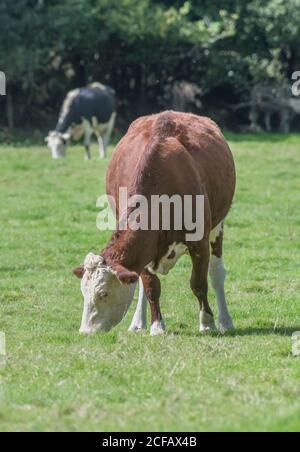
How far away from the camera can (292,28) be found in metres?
30.8

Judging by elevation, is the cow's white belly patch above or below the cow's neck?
below

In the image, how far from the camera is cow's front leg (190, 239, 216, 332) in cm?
927

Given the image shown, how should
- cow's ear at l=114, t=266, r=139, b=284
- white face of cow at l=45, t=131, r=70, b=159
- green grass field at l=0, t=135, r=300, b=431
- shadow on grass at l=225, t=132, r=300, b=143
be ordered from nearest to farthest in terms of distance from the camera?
1. green grass field at l=0, t=135, r=300, b=431
2. cow's ear at l=114, t=266, r=139, b=284
3. white face of cow at l=45, t=131, r=70, b=159
4. shadow on grass at l=225, t=132, r=300, b=143

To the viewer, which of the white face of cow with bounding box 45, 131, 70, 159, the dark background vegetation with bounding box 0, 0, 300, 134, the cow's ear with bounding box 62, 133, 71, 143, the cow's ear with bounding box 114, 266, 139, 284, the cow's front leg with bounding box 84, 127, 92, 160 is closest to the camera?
the cow's ear with bounding box 114, 266, 139, 284

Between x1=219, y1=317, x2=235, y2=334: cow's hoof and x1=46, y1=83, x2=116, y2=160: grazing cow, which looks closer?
x1=219, y1=317, x2=235, y2=334: cow's hoof

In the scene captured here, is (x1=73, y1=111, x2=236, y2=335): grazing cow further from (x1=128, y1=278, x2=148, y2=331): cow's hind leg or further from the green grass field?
the green grass field

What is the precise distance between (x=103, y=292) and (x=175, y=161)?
136 cm

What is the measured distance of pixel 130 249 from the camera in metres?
8.64

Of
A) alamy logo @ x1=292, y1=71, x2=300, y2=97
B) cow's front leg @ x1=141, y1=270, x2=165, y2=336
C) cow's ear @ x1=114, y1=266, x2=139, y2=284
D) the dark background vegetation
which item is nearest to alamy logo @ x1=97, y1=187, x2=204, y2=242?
cow's ear @ x1=114, y1=266, x2=139, y2=284

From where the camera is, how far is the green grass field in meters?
6.54

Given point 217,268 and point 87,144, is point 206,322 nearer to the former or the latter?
point 217,268

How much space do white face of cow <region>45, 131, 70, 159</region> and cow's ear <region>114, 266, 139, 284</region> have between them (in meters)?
15.9

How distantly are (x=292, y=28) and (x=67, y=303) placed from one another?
21.4m

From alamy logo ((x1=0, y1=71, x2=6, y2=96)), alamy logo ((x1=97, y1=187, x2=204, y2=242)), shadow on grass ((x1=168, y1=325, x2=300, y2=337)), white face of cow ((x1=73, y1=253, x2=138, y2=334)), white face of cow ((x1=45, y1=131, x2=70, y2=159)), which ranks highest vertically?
alamy logo ((x1=0, y1=71, x2=6, y2=96))
